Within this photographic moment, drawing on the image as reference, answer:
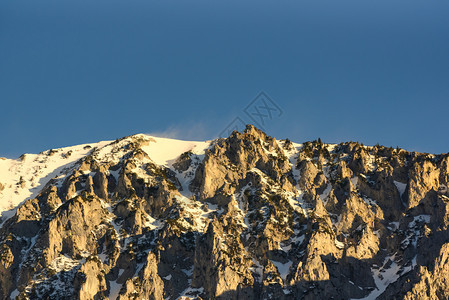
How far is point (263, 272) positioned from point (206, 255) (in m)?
Result: 17.5

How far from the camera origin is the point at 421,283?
17712cm

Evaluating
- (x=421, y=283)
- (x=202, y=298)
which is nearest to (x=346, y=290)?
(x=421, y=283)

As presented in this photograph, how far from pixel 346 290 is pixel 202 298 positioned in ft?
137

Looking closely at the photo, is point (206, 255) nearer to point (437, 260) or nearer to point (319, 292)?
point (319, 292)

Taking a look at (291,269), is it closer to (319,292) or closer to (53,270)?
(319,292)

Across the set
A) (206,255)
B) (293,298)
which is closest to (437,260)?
(293,298)

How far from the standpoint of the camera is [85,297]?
188m

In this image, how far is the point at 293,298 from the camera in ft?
611

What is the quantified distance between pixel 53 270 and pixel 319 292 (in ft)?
257

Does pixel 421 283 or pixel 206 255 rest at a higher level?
pixel 206 255

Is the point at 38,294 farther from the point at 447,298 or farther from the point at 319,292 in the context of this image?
→ the point at 447,298

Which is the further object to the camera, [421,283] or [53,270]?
[53,270]

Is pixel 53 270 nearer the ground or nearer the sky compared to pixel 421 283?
nearer the sky

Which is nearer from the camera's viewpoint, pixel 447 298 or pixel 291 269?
pixel 447 298
